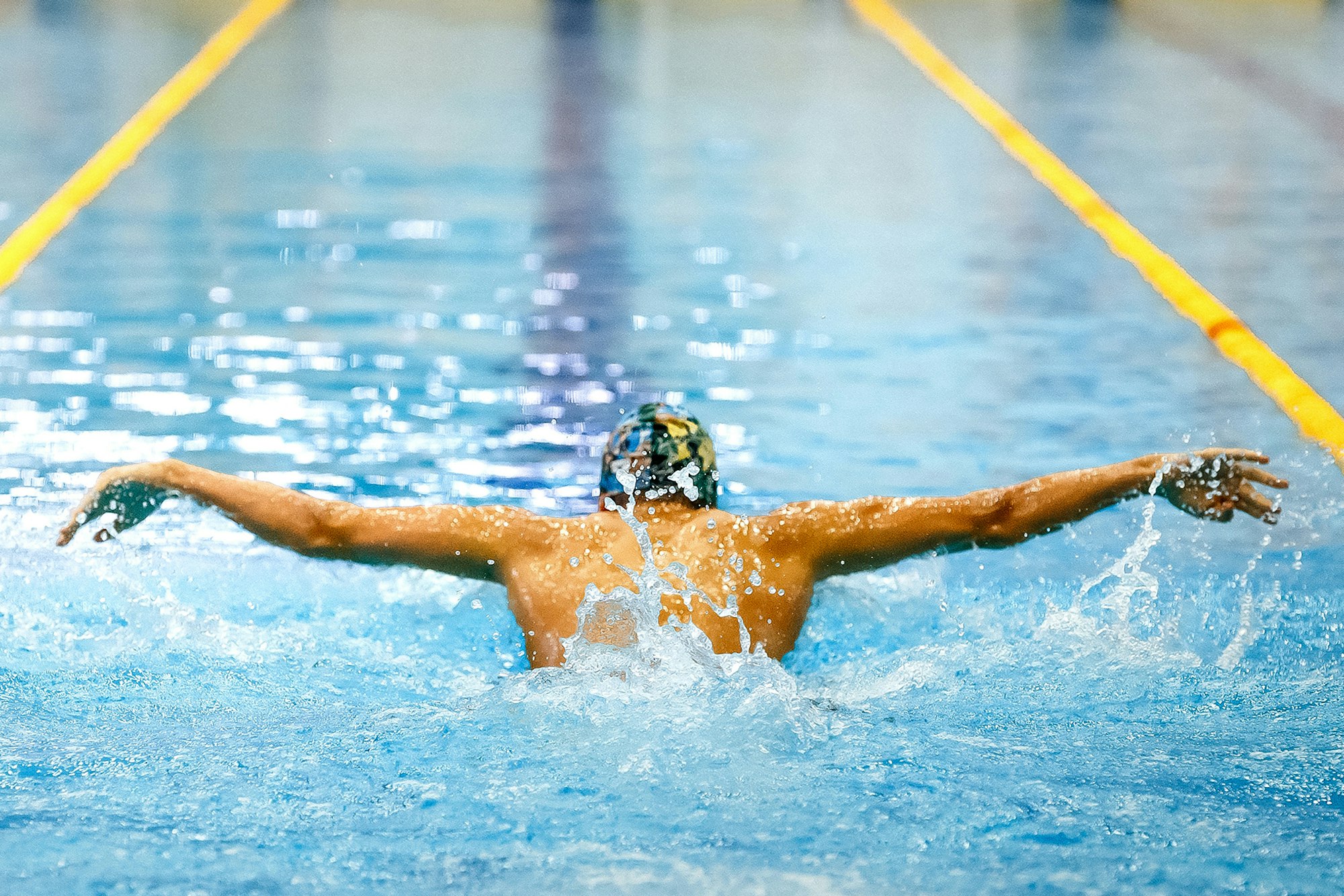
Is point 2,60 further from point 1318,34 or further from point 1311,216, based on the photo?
point 1318,34

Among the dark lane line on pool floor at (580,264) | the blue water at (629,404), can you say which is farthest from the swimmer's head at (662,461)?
the dark lane line on pool floor at (580,264)

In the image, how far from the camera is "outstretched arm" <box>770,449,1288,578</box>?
13.3 ft

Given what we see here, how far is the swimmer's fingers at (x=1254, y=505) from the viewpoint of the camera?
159 inches

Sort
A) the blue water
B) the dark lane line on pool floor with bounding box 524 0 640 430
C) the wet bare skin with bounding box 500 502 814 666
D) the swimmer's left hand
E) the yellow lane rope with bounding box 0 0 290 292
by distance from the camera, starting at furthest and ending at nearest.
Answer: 1. the yellow lane rope with bounding box 0 0 290 292
2. the dark lane line on pool floor with bounding box 524 0 640 430
3. the swimmer's left hand
4. the wet bare skin with bounding box 500 502 814 666
5. the blue water

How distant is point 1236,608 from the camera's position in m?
4.84

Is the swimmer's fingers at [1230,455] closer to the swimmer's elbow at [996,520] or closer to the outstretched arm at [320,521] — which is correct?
the swimmer's elbow at [996,520]

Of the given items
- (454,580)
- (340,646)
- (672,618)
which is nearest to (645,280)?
(454,580)

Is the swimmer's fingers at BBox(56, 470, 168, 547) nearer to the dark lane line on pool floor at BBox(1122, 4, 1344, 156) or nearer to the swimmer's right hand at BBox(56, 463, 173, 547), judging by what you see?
the swimmer's right hand at BBox(56, 463, 173, 547)

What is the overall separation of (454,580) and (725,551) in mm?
1214

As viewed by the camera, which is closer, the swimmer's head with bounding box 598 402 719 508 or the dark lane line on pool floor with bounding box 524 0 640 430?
the swimmer's head with bounding box 598 402 719 508

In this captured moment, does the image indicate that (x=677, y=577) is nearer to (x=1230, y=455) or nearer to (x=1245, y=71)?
(x=1230, y=455)

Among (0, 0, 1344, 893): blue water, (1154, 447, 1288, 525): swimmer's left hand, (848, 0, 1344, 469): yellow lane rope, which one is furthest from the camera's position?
(848, 0, 1344, 469): yellow lane rope

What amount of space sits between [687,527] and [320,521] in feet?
2.76

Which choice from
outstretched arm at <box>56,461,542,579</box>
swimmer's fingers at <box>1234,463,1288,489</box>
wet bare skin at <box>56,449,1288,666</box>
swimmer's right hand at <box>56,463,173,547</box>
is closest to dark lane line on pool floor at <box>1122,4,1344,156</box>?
swimmer's fingers at <box>1234,463,1288,489</box>
